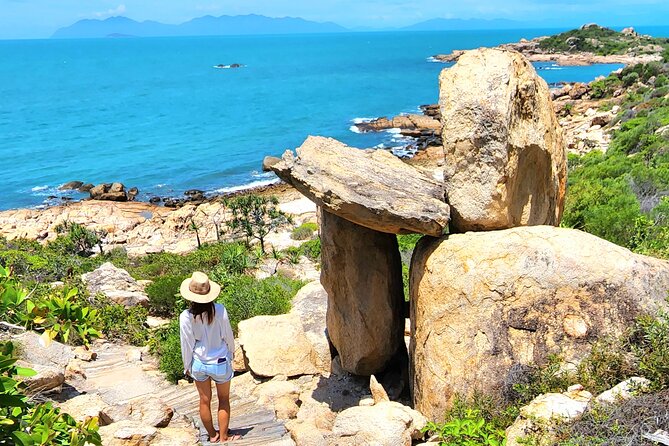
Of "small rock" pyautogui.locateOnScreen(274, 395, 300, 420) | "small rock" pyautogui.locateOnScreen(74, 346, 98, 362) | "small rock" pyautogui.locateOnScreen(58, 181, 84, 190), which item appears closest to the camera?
"small rock" pyautogui.locateOnScreen(274, 395, 300, 420)

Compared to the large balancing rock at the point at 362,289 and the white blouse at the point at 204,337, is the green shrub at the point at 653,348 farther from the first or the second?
the white blouse at the point at 204,337

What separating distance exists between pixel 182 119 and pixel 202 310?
87.2 m

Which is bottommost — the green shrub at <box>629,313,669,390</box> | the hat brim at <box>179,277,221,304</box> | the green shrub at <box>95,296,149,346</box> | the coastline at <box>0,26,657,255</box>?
the coastline at <box>0,26,657,255</box>

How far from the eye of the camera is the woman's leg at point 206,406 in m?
7.54

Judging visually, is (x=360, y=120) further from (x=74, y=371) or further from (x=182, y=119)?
(x=74, y=371)

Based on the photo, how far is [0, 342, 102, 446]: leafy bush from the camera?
165 inches

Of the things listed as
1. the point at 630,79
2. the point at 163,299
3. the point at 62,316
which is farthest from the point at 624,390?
the point at 630,79

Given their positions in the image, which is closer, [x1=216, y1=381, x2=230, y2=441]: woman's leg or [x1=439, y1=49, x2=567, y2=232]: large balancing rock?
[x1=216, y1=381, x2=230, y2=441]: woman's leg

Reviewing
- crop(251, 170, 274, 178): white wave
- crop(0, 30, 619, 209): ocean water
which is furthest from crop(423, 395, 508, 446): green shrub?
crop(251, 170, 274, 178): white wave

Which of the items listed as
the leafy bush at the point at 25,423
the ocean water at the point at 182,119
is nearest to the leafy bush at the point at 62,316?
the leafy bush at the point at 25,423

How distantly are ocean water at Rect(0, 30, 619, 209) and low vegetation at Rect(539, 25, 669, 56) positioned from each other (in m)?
16.2

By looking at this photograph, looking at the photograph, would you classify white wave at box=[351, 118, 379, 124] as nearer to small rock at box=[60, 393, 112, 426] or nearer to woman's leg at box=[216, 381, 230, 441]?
small rock at box=[60, 393, 112, 426]

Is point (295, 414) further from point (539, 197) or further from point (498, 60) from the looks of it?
point (498, 60)

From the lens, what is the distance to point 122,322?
45.7 feet
